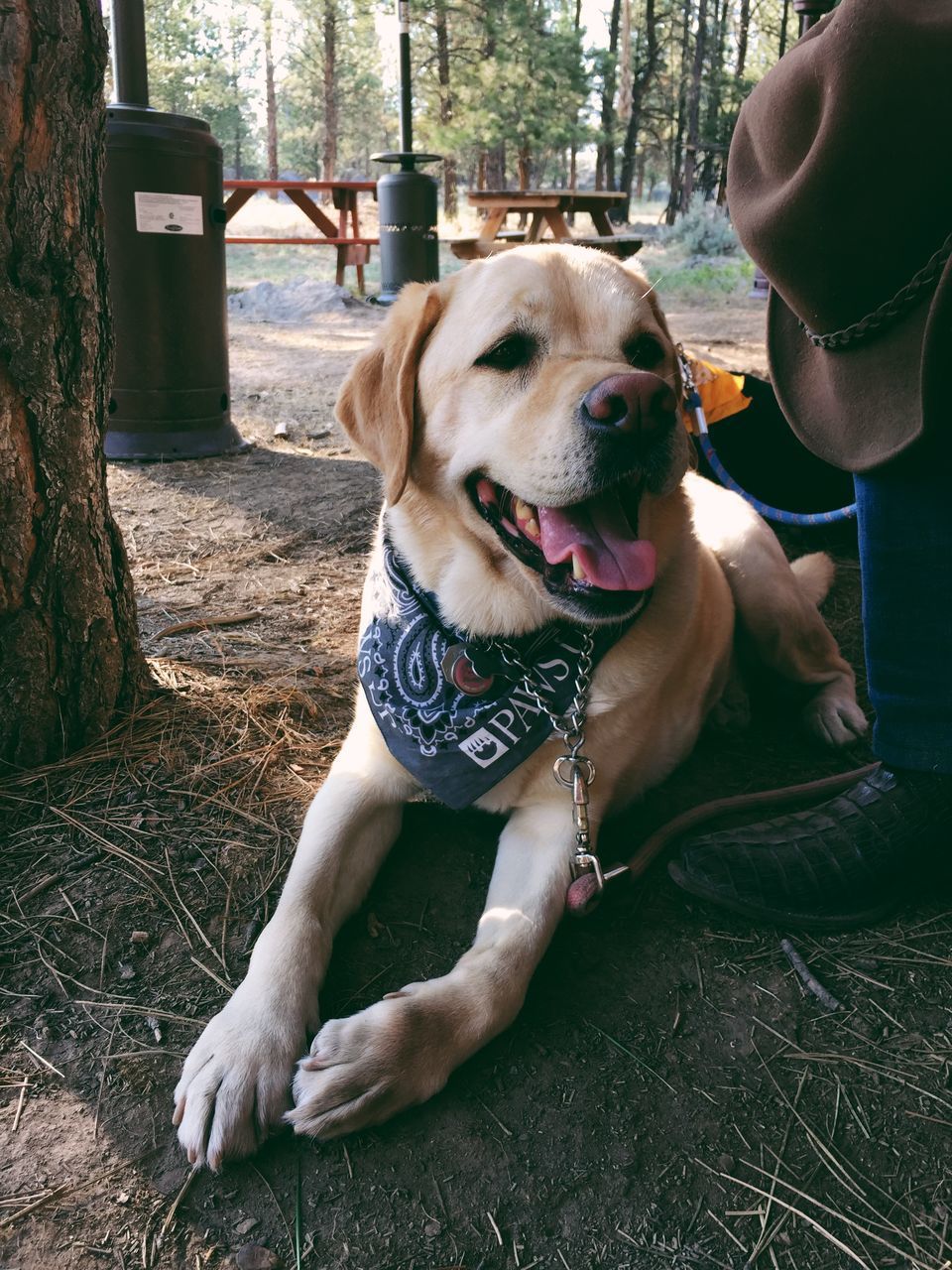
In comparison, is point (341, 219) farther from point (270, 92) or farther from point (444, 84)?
point (270, 92)

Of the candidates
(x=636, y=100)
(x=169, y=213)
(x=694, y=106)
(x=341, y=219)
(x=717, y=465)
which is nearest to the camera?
(x=717, y=465)

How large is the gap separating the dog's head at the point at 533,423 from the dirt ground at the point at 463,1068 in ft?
2.14

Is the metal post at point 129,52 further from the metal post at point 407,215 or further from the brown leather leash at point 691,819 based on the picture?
the brown leather leash at point 691,819

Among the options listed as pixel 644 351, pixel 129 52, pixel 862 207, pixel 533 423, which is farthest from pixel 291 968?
pixel 129 52

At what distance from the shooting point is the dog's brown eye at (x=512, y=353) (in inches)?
77.8

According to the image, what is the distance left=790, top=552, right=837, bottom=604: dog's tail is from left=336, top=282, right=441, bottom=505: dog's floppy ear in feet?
5.50

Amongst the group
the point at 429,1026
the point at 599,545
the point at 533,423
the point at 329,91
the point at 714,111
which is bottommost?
the point at 429,1026

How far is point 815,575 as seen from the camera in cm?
323

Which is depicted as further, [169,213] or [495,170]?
[495,170]

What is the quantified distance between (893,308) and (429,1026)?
144cm

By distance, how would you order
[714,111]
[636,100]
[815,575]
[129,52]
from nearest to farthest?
[815,575] < [129,52] < [636,100] < [714,111]

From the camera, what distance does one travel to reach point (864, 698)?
9.78 ft

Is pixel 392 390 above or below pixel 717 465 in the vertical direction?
above

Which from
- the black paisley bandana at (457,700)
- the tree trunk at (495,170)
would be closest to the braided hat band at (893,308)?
the black paisley bandana at (457,700)
